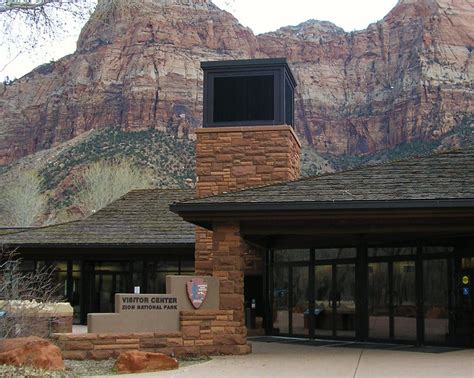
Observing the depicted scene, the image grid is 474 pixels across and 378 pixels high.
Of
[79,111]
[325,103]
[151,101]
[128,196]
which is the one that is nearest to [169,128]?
[151,101]

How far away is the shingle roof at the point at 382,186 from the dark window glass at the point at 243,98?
4.41m

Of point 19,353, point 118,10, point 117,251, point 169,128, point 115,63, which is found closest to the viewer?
point 19,353

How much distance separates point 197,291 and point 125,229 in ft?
35.3

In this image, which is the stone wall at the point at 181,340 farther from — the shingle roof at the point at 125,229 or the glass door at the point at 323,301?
the shingle roof at the point at 125,229

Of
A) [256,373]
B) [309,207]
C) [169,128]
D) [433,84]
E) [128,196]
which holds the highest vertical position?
[433,84]

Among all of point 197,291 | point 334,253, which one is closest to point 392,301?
point 334,253

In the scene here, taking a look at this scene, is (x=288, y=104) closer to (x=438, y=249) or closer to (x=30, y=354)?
(x=438, y=249)

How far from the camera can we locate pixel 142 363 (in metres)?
13.5

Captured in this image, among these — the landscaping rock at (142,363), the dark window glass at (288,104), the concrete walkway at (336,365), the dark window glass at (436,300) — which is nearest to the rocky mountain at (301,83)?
the dark window glass at (288,104)

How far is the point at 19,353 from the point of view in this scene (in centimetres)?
1259

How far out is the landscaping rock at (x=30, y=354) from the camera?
12.5 m

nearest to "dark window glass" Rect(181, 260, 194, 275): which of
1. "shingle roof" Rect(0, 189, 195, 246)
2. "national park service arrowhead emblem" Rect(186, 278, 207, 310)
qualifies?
"shingle roof" Rect(0, 189, 195, 246)

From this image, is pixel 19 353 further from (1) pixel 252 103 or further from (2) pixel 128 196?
(2) pixel 128 196

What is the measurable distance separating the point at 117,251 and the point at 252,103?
7.57m
